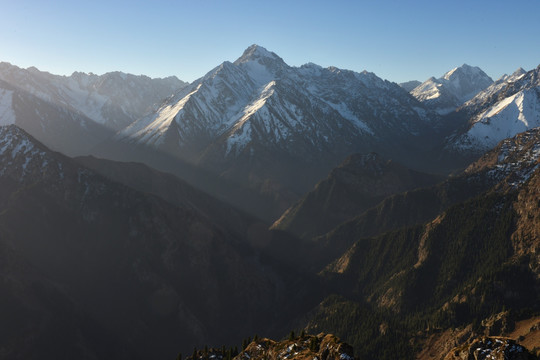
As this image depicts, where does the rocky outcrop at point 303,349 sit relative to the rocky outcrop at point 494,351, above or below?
above

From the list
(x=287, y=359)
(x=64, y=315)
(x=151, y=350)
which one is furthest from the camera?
(x=151, y=350)

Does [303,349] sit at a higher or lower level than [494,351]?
higher

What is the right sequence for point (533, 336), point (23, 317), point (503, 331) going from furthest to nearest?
point (23, 317), point (503, 331), point (533, 336)

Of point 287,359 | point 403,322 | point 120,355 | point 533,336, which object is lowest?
point 403,322

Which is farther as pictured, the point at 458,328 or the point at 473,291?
the point at 473,291

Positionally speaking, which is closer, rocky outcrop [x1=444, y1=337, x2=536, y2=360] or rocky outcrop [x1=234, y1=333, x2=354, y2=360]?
rocky outcrop [x1=444, y1=337, x2=536, y2=360]

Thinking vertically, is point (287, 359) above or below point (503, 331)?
above

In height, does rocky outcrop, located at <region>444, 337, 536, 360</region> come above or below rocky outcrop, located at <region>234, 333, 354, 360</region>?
below

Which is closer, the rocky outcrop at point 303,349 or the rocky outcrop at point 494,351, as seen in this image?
the rocky outcrop at point 494,351

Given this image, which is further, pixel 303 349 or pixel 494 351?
pixel 303 349

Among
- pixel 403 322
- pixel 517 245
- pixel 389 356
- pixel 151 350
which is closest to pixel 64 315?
pixel 151 350

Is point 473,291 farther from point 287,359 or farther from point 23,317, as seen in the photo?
point 23,317
